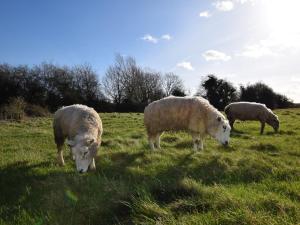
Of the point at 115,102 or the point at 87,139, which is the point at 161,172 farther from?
the point at 115,102

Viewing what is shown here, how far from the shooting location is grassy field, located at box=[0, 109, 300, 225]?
537 centimetres

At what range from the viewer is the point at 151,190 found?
6555mm

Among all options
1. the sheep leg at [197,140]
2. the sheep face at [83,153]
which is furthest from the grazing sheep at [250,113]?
the sheep face at [83,153]

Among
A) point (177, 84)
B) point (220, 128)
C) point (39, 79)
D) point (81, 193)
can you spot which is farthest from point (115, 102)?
point (81, 193)

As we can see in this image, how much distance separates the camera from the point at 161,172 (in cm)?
894

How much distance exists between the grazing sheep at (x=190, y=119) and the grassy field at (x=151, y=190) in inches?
61.8

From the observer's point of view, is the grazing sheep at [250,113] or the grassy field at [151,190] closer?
the grassy field at [151,190]

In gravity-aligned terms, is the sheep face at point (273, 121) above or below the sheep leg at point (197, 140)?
above

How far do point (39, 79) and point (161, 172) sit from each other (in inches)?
2087

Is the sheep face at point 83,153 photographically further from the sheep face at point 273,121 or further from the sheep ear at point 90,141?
the sheep face at point 273,121

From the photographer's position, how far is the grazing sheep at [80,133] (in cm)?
875

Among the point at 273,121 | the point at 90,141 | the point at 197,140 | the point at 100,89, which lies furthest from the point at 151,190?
the point at 100,89

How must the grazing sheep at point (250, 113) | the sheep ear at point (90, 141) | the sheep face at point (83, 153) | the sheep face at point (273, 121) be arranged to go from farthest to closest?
the grazing sheep at point (250, 113)
the sheep face at point (273, 121)
the sheep ear at point (90, 141)
the sheep face at point (83, 153)

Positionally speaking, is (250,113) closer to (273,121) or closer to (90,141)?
(273,121)
